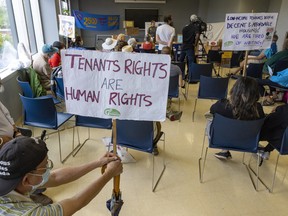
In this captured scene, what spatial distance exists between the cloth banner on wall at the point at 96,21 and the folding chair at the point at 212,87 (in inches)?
295

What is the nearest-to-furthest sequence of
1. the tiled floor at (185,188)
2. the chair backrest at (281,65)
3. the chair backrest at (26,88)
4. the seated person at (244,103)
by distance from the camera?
the tiled floor at (185,188)
the seated person at (244,103)
the chair backrest at (26,88)
the chair backrest at (281,65)

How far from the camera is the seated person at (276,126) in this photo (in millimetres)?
2012

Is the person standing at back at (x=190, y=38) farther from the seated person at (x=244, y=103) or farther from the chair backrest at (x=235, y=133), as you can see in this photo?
the chair backrest at (x=235, y=133)

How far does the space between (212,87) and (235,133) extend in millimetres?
1459

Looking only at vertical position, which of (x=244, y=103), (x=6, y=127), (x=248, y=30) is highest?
(x=248, y=30)

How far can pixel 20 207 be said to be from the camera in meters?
0.83

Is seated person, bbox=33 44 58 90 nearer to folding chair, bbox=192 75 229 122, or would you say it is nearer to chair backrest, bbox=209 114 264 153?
folding chair, bbox=192 75 229 122

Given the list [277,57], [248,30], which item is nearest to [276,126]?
[248,30]

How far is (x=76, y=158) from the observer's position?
2.52m

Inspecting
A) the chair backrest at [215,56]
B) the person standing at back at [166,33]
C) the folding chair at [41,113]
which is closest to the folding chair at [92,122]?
the folding chair at [41,113]

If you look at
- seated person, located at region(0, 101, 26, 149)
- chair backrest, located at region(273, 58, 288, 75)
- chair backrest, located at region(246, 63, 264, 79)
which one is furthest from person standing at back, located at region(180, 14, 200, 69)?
seated person, located at region(0, 101, 26, 149)

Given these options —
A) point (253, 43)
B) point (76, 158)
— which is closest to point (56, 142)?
point (76, 158)

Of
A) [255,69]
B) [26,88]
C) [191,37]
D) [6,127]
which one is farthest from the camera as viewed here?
[191,37]

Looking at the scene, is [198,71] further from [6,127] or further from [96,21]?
[96,21]
